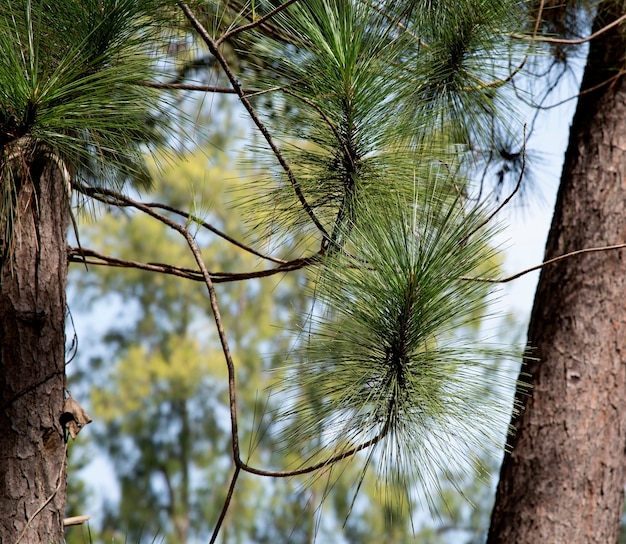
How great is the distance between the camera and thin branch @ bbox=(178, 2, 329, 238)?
87cm

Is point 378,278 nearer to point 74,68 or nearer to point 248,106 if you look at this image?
point 248,106

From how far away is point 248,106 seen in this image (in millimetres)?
910

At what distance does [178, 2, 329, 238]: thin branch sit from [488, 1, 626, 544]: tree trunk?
1.85 ft

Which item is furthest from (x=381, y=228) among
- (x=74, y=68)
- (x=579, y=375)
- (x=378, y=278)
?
(x=579, y=375)

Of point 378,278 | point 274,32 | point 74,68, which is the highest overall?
point 274,32

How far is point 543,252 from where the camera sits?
1.55 m

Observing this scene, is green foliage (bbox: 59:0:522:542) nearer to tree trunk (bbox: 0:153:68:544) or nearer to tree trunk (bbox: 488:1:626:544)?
tree trunk (bbox: 0:153:68:544)

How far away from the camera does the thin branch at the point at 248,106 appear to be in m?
0.87

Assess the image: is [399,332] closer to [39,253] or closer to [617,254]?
[39,253]

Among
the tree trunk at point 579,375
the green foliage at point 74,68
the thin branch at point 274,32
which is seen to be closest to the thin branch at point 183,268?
the green foliage at point 74,68

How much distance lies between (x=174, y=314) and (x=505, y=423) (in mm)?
6409

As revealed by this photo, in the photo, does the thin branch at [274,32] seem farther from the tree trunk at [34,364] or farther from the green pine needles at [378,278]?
the tree trunk at [34,364]

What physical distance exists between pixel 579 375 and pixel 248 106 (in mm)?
776

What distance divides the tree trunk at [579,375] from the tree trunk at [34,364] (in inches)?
29.6
